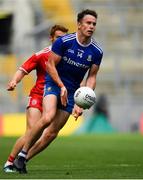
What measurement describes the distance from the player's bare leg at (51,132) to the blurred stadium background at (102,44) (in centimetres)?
1645

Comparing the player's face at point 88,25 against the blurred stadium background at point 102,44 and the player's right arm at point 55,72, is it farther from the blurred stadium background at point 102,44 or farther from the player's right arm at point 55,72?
the blurred stadium background at point 102,44

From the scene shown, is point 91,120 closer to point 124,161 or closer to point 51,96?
point 124,161

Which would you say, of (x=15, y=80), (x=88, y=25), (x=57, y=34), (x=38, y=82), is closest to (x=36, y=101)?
(x=38, y=82)

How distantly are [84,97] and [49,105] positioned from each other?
1.64 ft

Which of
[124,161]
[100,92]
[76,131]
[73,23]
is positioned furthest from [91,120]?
[124,161]

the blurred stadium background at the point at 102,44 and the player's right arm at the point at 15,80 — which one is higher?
the player's right arm at the point at 15,80

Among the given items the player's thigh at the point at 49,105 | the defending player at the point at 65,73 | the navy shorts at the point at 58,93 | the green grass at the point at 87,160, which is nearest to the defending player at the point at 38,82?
the defending player at the point at 65,73

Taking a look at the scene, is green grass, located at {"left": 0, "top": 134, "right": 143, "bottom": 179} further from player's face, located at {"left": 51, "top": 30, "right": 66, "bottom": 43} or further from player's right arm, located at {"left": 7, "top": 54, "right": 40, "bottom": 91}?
player's face, located at {"left": 51, "top": 30, "right": 66, "bottom": 43}

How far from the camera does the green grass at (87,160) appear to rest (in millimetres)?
11562

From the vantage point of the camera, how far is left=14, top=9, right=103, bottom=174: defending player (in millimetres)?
12086

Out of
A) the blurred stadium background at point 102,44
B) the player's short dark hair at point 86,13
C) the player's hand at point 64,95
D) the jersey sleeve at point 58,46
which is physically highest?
the player's short dark hair at point 86,13

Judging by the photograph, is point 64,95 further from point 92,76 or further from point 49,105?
point 92,76

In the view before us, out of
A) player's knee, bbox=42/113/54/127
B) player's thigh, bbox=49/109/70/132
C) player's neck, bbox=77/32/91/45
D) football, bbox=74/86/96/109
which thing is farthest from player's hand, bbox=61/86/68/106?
player's neck, bbox=77/32/91/45

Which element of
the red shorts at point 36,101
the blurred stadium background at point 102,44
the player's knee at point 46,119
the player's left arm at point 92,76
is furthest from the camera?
the blurred stadium background at point 102,44
